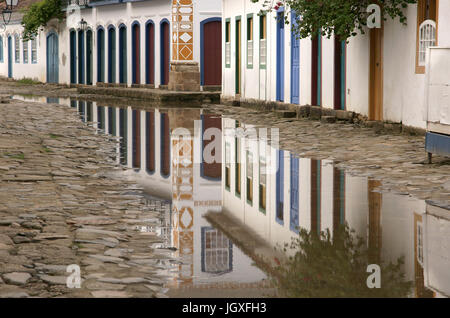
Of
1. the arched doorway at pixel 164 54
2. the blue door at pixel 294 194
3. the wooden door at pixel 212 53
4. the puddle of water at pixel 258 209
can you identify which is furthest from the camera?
the arched doorway at pixel 164 54

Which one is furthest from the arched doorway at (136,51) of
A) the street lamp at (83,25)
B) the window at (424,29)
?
the window at (424,29)

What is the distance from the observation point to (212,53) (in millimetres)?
32812

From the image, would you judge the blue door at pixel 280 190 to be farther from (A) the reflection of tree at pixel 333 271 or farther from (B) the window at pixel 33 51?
(B) the window at pixel 33 51

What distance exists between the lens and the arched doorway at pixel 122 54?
1528 inches

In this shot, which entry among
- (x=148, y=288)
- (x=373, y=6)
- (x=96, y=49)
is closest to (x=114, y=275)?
(x=148, y=288)

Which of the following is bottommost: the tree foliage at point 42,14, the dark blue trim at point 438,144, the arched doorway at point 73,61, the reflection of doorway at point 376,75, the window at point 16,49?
the dark blue trim at point 438,144

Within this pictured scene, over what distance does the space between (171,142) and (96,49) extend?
28715mm

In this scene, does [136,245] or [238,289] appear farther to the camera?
[136,245]

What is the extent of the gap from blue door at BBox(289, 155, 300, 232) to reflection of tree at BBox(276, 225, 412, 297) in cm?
64

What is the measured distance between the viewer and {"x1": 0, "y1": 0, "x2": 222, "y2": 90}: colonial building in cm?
3234

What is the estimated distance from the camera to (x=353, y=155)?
12.1m

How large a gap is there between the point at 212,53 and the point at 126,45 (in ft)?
23.0
